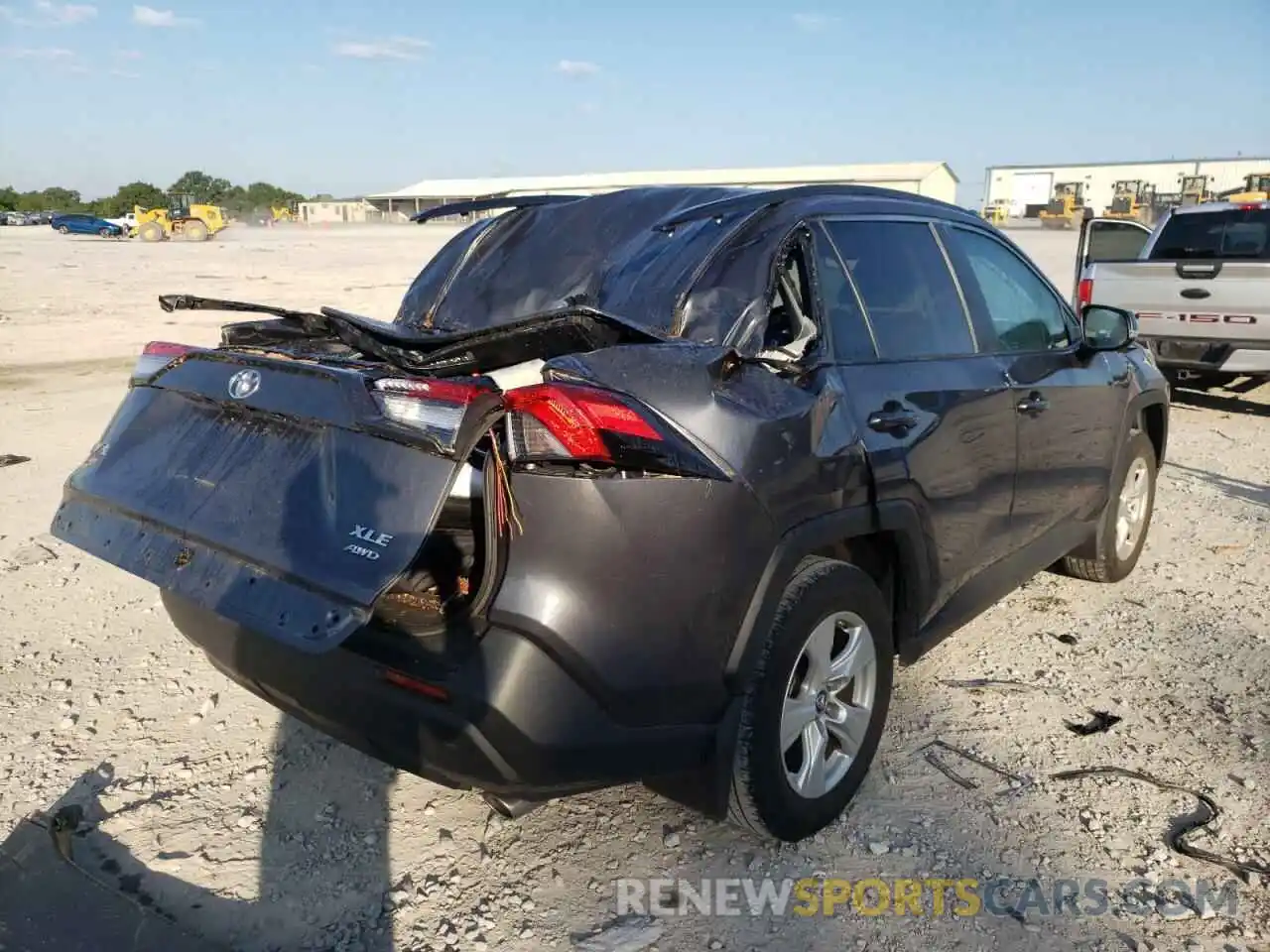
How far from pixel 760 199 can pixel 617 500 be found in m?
1.45

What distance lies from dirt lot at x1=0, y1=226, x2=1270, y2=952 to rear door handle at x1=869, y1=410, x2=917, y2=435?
1.17 meters

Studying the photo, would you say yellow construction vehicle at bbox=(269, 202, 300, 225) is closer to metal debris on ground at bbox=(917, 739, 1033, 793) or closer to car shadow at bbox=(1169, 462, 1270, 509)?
car shadow at bbox=(1169, 462, 1270, 509)

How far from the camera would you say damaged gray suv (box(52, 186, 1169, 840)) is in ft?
7.04

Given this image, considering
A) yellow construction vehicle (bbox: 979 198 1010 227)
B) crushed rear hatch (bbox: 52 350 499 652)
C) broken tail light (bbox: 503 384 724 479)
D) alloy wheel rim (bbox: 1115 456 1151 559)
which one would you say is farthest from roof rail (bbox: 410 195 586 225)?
yellow construction vehicle (bbox: 979 198 1010 227)

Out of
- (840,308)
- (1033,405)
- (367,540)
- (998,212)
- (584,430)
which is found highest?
(998,212)

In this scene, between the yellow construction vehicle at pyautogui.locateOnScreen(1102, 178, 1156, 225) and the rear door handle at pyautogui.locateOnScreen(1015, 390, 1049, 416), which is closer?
the rear door handle at pyautogui.locateOnScreen(1015, 390, 1049, 416)

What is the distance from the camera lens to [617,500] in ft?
7.13

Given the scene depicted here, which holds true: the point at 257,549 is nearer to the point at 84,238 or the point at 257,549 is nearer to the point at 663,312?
the point at 663,312

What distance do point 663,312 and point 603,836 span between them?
1.57 m

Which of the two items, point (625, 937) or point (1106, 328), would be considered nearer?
point (625, 937)

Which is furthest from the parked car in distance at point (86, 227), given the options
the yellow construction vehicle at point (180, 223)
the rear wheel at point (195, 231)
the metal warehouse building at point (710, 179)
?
the metal warehouse building at point (710, 179)

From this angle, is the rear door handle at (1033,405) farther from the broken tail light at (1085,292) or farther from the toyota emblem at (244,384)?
the broken tail light at (1085,292)

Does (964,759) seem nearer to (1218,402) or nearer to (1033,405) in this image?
(1033,405)

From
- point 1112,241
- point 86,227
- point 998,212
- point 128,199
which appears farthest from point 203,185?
point 1112,241
